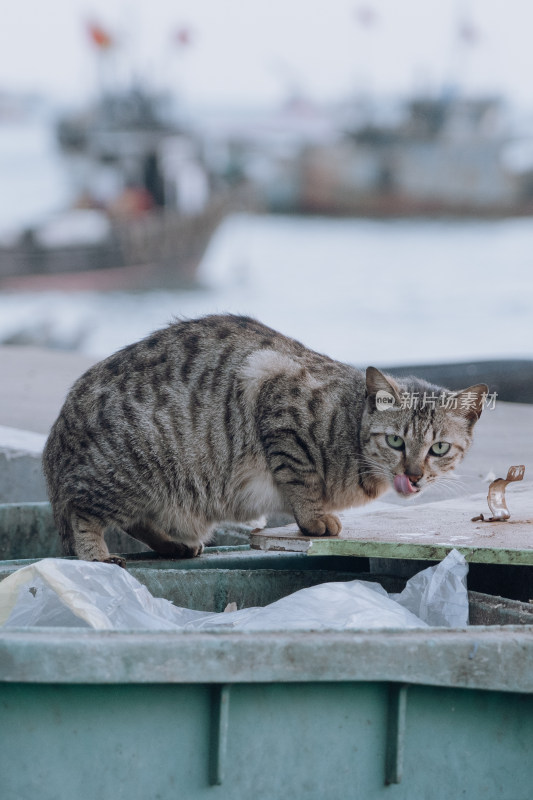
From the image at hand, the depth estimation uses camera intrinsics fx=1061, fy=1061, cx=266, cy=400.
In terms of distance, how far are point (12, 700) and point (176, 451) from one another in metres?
1.26

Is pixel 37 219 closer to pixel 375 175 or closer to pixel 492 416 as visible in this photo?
pixel 375 175

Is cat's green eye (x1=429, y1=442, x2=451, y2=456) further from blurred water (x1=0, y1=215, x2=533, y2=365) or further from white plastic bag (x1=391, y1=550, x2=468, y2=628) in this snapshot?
blurred water (x1=0, y1=215, x2=533, y2=365)

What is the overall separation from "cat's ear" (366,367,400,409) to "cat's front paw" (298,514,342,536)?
0.36m

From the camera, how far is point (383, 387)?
10.1 feet

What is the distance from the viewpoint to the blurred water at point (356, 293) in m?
25.7

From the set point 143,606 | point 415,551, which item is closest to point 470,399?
point 415,551

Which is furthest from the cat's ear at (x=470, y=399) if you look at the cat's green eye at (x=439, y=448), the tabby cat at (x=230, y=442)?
the cat's green eye at (x=439, y=448)

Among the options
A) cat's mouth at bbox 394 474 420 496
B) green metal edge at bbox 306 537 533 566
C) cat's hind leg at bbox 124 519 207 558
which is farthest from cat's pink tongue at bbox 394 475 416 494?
cat's hind leg at bbox 124 519 207 558

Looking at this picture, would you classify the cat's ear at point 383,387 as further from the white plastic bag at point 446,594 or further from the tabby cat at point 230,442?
the white plastic bag at point 446,594

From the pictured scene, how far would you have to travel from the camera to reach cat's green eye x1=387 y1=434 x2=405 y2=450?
3.05 metres

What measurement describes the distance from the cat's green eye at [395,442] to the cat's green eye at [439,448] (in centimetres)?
9

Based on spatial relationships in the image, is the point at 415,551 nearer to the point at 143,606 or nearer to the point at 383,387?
the point at 383,387

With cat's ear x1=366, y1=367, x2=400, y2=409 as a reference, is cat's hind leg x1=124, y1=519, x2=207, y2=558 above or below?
below

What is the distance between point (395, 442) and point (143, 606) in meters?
0.96
